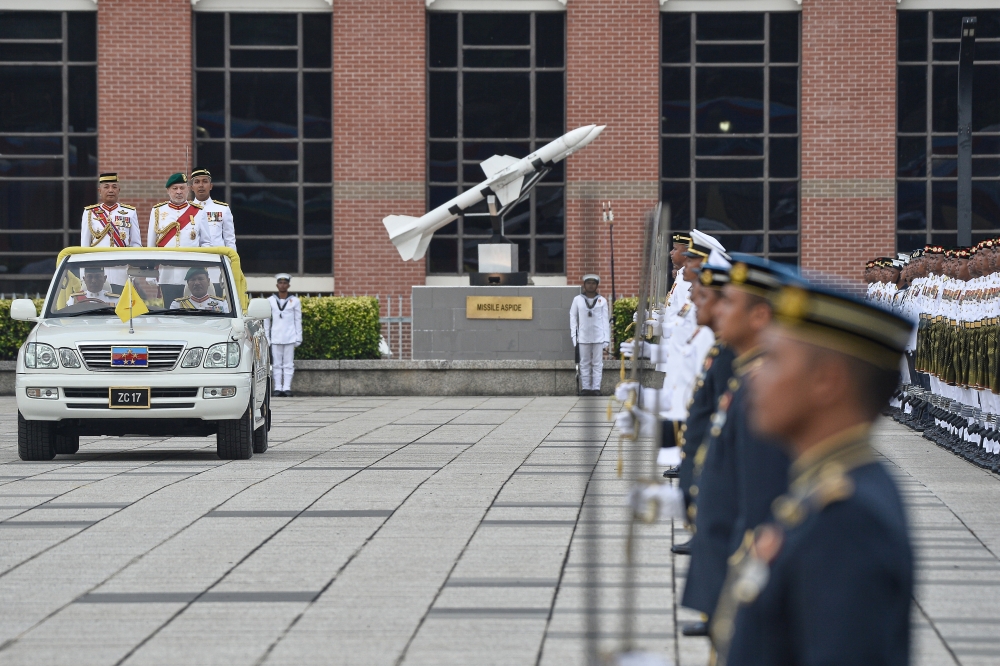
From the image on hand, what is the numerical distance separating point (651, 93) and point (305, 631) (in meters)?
22.3

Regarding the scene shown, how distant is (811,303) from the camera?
242 centimetres

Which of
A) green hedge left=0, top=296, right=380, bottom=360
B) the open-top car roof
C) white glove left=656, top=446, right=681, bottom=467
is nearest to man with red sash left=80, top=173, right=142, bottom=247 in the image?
the open-top car roof

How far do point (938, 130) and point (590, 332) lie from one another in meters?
9.14

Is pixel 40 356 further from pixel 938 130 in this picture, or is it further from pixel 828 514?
pixel 938 130

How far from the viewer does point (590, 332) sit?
2277 centimetres

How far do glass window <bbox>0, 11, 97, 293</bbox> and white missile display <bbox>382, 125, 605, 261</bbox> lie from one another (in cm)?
647

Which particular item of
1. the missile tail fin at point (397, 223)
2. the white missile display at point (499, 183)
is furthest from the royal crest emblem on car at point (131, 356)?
the missile tail fin at point (397, 223)

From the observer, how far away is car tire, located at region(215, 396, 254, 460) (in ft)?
A: 40.8

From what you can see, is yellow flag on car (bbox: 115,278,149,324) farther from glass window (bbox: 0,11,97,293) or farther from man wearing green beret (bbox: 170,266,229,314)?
glass window (bbox: 0,11,97,293)

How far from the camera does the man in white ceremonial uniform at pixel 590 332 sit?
2273 cm

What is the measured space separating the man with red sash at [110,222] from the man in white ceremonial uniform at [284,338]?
7.86 metres

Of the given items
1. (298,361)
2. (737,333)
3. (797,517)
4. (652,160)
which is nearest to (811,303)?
(797,517)

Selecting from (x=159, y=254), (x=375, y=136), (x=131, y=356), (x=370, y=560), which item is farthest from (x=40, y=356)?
(x=375, y=136)

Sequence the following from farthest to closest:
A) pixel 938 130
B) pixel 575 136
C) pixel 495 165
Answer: pixel 938 130 → pixel 495 165 → pixel 575 136
